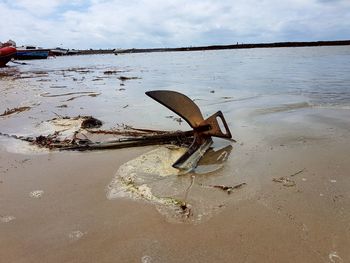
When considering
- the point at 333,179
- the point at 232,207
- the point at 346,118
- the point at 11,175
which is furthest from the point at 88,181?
the point at 346,118

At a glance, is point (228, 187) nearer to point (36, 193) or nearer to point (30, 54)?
point (36, 193)

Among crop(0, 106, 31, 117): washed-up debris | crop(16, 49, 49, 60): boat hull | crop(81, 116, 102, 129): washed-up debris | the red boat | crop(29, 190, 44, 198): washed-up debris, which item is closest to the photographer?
crop(29, 190, 44, 198): washed-up debris

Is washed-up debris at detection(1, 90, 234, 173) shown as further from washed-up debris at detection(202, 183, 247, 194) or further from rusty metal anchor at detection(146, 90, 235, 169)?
washed-up debris at detection(202, 183, 247, 194)

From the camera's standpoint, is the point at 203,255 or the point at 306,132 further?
the point at 306,132

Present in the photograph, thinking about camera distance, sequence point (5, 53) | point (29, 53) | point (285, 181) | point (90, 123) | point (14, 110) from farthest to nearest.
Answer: point (29, 53)
point (5, 53)
point (14, 110)
point (90, 123)
point (285, 181)

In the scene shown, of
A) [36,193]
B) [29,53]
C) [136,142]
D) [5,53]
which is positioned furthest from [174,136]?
[29,53]

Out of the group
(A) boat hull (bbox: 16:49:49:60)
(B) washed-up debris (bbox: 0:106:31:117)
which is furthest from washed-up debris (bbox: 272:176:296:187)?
(A) boat hull (bbox: 16:49:49:60)

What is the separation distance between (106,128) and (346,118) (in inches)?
169

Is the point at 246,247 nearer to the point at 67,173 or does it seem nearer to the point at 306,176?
the point at 306,176

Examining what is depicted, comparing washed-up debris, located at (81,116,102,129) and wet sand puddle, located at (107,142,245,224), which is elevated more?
washed-up debris, located at (81,116,102,129)

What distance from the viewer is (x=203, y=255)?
2.22 m

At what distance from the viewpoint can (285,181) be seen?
3350 millimetres

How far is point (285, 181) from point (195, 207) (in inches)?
41.7

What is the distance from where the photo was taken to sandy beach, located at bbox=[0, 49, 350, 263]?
227 cm
